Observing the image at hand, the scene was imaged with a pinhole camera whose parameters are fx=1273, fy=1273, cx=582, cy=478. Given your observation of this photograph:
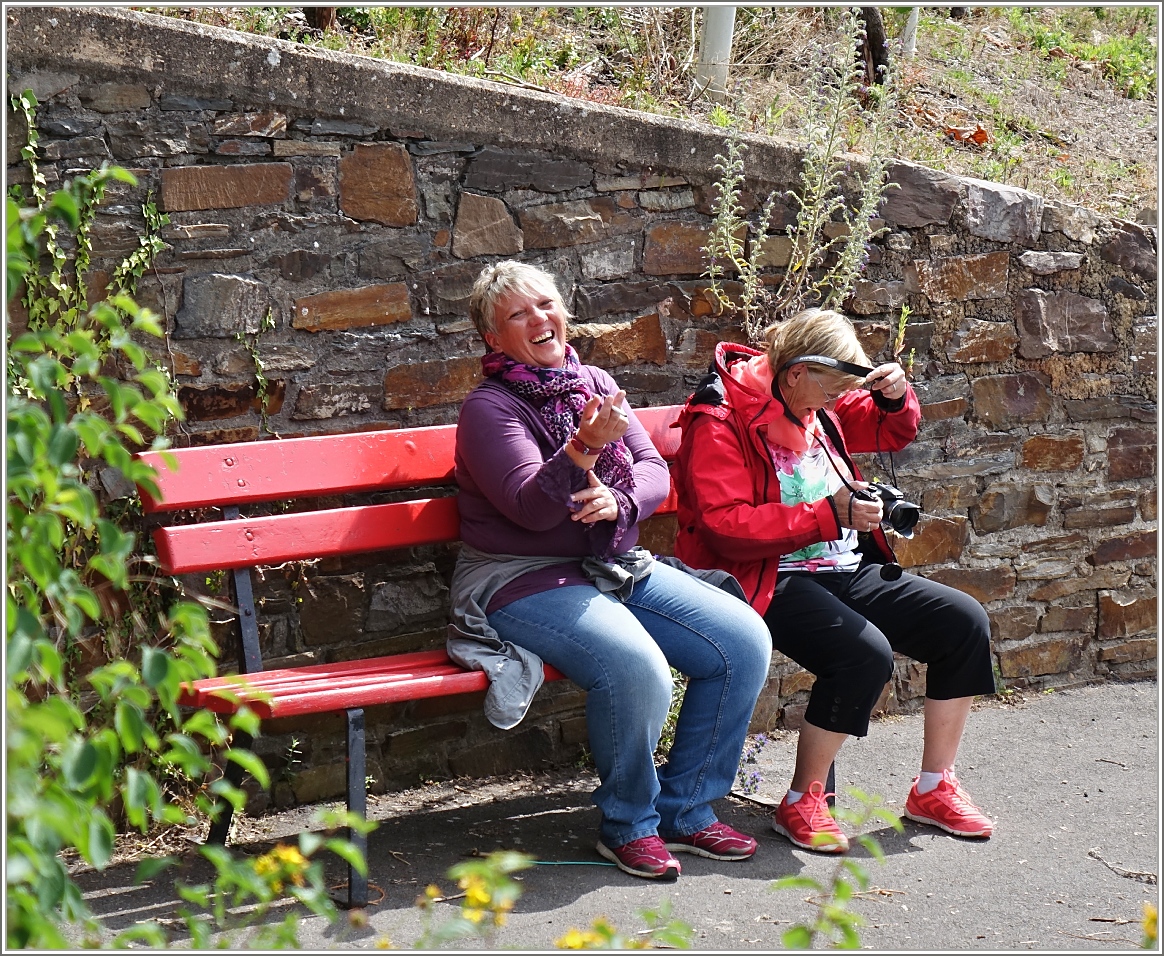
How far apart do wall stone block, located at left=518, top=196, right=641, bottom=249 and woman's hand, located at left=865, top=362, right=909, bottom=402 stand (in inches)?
33.9

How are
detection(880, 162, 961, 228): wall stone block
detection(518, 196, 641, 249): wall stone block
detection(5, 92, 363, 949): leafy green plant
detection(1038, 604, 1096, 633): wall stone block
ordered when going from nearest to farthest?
detection(5, 92, 363, 949): leafy green plant, detection(518, 196, 641, 249): wall stone block, detection(880, 162, 961, 228): wall stone block, detection(1038, 604, 1096, 633): wall stone block

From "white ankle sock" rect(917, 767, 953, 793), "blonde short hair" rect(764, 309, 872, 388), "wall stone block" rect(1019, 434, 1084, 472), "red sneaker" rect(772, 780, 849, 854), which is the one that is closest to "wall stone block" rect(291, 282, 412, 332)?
"blonde short hair" rect(764, 309, 872, 388)

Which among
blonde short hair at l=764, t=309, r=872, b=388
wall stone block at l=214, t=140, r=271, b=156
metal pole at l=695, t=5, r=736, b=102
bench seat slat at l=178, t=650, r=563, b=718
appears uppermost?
metal pole at l=695, t=5, r=736, b=102

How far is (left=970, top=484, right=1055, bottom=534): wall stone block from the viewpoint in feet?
14.7

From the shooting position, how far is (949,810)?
11.4ft

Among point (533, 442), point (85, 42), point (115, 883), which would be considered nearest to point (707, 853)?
point (533, 442)

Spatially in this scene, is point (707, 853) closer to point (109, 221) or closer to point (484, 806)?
point (484, 806)

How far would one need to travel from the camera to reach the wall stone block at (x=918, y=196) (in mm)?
4211

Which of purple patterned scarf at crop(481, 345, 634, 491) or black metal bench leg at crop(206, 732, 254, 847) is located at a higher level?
purple patterned scarf at crop(481, 345, 634, 491)

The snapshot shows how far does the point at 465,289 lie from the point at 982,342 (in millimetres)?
1917

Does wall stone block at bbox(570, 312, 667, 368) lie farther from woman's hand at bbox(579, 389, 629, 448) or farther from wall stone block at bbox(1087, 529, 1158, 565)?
wall stone block at bbox(1087, 529, 1158, 565)

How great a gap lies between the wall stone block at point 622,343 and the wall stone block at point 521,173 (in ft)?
1.40

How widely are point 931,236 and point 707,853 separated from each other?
225 cm

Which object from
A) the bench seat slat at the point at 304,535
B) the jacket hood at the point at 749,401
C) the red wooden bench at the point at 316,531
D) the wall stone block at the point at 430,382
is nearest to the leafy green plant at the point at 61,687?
the red wooden bench at the point at 316,531
